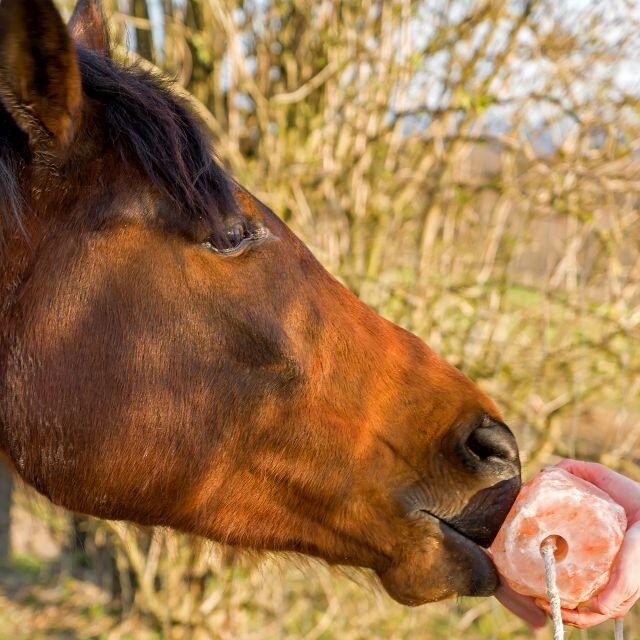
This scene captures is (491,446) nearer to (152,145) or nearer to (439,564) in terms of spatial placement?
(439,564)

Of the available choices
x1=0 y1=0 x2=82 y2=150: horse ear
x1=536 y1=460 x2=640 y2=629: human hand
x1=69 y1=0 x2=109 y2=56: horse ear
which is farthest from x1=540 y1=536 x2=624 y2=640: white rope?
x1=69 y1=0 x2=109 y2=56: horse ear

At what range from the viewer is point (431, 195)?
4336 millimetres

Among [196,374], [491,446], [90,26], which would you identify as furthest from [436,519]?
[90,26]

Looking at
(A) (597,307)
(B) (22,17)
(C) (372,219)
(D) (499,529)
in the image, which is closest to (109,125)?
(B) (22,17)

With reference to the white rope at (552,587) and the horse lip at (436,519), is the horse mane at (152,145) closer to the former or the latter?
the horse lip at (436,519)

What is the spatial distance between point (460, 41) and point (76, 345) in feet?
10.2

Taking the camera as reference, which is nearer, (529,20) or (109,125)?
(109,125)

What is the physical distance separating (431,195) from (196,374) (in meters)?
2.85

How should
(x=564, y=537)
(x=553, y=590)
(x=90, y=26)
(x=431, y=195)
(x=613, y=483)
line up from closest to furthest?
(x=553, y=590)
(x=564, y=537)
(x=613, y=483)
(x=90, y=26)
(x=431, y=195)

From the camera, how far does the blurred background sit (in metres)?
3.97

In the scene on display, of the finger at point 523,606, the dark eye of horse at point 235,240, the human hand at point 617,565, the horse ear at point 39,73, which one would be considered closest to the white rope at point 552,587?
the human hand at point 617,565

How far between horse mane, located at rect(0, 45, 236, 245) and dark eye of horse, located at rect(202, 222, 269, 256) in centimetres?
3

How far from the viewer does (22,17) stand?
1.53 metres

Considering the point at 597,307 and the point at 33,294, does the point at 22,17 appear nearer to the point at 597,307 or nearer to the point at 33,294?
the point at 33,294
